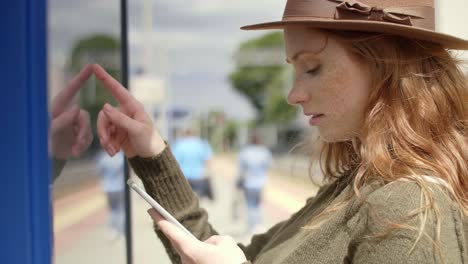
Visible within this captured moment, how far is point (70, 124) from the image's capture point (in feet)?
3.52

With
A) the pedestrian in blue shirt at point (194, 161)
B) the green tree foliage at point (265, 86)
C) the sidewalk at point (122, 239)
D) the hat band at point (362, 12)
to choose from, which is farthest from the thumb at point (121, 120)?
the green tree foliage at point (265, 86)

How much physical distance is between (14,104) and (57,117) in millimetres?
201

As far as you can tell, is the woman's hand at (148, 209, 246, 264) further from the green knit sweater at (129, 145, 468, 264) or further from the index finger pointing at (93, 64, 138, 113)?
the index finger pointing at (93, 64, 138, 113)

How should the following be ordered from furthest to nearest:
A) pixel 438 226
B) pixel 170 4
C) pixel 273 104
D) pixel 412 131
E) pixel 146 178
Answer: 1. pixel 273 104
2. pixel 170 4
3. pixel 146 178
4. pixel 412 131
5. pixel 438 226

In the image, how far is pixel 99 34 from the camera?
1.41 meters

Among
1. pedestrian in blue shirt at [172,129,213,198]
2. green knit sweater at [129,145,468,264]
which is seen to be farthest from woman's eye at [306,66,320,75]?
pedestrian in blue shirt at [172,129,213,198]

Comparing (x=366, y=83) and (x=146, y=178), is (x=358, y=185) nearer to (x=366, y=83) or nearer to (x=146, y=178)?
(x=366, y=83)

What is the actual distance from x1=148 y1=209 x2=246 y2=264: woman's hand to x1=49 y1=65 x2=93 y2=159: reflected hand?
0.83 ft

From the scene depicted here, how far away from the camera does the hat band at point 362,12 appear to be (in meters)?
1.04

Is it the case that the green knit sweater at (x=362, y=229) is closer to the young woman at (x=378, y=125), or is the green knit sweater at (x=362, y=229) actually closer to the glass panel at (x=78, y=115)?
the young woman at (x=378, y=125)

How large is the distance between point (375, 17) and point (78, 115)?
23.2 inches

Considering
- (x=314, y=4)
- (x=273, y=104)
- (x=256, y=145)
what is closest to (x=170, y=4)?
(x=314, y=4)

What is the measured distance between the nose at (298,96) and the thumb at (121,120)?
36 centimetres

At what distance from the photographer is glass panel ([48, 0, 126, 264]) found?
935 millimetres
